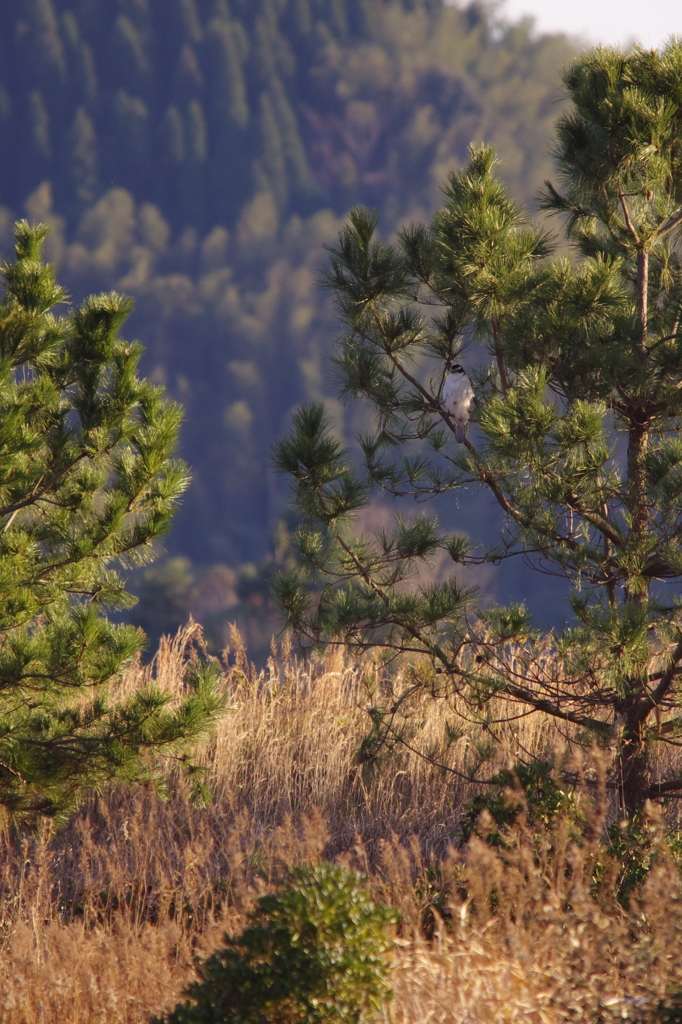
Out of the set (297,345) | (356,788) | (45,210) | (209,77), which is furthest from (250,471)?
(356,788)

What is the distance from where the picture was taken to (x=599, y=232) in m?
4.36

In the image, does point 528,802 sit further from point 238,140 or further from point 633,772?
point 238,140

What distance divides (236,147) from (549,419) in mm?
113556

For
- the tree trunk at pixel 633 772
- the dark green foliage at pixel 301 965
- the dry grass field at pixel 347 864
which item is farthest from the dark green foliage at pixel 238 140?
the dark green foliage at pixel 301 965

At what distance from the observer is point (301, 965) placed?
7.97 ft

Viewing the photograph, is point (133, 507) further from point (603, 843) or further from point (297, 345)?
point (297, 345)

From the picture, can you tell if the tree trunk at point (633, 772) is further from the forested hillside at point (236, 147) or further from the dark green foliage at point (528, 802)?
the forested hillside at point (236, 147)

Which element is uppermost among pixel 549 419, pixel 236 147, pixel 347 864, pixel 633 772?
pixel 236 147

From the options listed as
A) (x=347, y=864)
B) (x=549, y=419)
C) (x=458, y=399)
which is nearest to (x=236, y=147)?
(x=458, y=399)

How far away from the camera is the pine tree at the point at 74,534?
150 inches

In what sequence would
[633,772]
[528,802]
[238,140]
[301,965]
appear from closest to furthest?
1. [301,965]
2. [528,802]
3. [633,772]
4. [238,140]

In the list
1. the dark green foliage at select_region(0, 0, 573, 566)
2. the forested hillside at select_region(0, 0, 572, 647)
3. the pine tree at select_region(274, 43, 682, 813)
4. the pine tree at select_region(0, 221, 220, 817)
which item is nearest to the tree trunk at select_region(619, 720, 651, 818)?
the pine tree at select_region(274, 43, 682, 813)

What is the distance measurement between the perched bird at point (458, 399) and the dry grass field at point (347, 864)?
1.36 meters

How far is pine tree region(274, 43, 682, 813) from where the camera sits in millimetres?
3371
